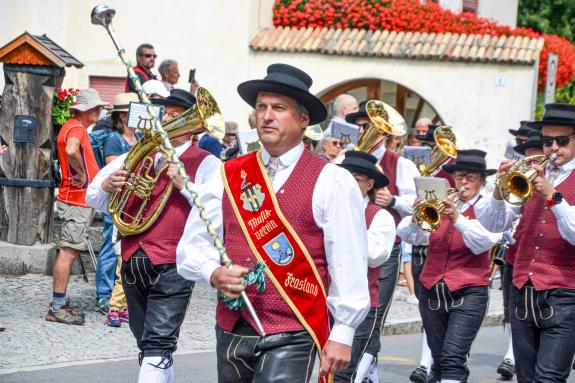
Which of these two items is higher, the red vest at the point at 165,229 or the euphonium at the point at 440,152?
the euphonium at the point at 440,152

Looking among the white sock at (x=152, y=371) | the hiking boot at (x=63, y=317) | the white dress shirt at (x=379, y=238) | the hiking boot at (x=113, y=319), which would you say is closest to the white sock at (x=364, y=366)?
the white dress shirt at (x=379, y=238)

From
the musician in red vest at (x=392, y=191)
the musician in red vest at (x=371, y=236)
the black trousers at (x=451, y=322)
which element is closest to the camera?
the musician in red vest at (x=371, y=236)

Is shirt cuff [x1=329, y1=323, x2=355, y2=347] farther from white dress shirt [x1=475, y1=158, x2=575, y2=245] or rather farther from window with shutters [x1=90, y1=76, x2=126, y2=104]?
window with shutters [x1=90, y1=76, x2=126, y2=104]

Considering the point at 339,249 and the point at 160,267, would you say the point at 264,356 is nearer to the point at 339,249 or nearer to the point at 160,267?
the point at 339,249

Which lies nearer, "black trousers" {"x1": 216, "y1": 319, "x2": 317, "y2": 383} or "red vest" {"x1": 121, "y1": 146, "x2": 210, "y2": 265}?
"black trousers" {"x1": 216, "y1": 319, "x2": 317, "y2": 383}

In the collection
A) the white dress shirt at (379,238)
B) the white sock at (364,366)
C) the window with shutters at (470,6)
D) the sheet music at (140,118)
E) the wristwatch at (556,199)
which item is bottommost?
the white sock at (364,366)

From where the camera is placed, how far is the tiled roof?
20641 mm

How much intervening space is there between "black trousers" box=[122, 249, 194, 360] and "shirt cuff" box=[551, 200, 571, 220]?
2249 millimetres

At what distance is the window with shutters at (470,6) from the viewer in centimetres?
2675

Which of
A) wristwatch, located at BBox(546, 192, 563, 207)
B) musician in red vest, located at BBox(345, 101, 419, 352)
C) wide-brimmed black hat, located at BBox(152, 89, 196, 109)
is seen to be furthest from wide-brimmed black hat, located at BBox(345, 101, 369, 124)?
wristwatch, located at BBox(546, 192, 563, 207)

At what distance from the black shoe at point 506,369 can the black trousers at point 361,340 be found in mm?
1979

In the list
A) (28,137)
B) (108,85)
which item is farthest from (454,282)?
(108,85)

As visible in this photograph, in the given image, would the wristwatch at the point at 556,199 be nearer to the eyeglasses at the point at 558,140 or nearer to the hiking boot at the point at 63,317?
the eyeglasses at the point at 558,140

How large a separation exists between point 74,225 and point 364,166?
11.8 feet
